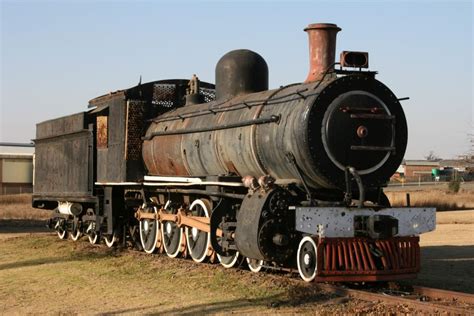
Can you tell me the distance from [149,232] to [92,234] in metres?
3.21

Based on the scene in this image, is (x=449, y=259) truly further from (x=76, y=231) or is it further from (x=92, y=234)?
(x=76, y=231)

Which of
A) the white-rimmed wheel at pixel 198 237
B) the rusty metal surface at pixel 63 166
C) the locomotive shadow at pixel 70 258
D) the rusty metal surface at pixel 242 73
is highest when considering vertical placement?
the rusty metal surface at pixel 242 73

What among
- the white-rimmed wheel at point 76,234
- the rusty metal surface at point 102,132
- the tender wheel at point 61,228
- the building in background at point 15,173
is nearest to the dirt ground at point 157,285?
the white-rimmed wheel at point 76,234

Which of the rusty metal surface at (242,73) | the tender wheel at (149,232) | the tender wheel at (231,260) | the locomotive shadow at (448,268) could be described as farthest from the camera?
the tender wheel at (149,232)

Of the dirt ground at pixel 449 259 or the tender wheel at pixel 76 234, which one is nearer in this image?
the dirt ground at pixel 449 259

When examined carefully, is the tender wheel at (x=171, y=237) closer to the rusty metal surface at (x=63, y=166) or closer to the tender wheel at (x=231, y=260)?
the tender wheel at (x=231, y=260)

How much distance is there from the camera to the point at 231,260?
12.3 metres

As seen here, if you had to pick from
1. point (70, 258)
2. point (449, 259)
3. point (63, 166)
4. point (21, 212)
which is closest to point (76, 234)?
point (63, 166)

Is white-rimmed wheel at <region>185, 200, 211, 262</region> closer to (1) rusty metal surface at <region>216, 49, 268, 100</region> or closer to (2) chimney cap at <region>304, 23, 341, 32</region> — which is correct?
(1) rusty metal surface at <region>216, 49, 268, 100</region>

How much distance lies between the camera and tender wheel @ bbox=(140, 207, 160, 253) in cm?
1508

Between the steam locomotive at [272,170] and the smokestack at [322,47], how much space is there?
0.06ft

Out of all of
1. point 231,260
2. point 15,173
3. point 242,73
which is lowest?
point 231,260

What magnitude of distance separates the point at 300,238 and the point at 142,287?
2631mm

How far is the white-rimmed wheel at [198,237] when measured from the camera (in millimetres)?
12992
